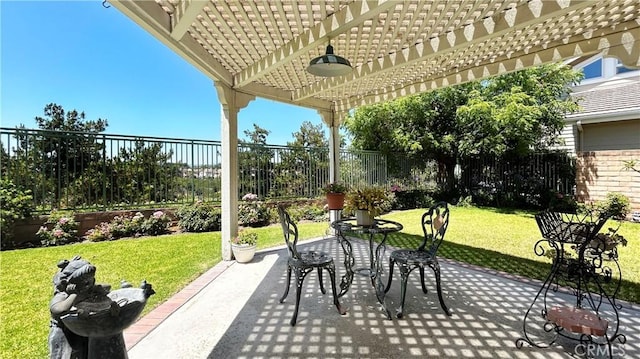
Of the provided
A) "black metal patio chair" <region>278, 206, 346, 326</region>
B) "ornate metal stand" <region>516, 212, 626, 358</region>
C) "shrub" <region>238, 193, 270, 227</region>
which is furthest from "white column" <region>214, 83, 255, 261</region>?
"ornate metal stand" <region>516, 212, 626, 358</region>

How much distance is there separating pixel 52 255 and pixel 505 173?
11.9 meters

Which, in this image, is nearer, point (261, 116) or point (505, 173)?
point (505, 173)

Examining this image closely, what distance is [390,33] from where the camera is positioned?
3.03 m

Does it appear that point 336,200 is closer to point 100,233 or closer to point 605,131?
point 100,233

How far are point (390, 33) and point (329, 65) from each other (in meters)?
0.95

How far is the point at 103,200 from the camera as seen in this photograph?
19.2 feet

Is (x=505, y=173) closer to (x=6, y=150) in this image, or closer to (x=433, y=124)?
(x=433, y=124)

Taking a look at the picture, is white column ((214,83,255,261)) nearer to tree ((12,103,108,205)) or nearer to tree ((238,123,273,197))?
tree ((238,123,273,197))

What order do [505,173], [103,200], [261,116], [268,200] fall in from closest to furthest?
[103,200], [268,200], [505,173], [261,116]

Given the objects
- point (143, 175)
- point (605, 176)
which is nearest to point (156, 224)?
point (143, 175)

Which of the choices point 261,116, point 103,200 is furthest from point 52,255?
point 261,116

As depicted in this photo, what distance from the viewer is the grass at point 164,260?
2.65 m

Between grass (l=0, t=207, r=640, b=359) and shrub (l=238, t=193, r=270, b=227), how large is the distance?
0.39 meters

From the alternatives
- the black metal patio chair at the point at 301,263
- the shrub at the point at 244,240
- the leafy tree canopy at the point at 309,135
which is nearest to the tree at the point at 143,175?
the shrub at the point at 244,240
